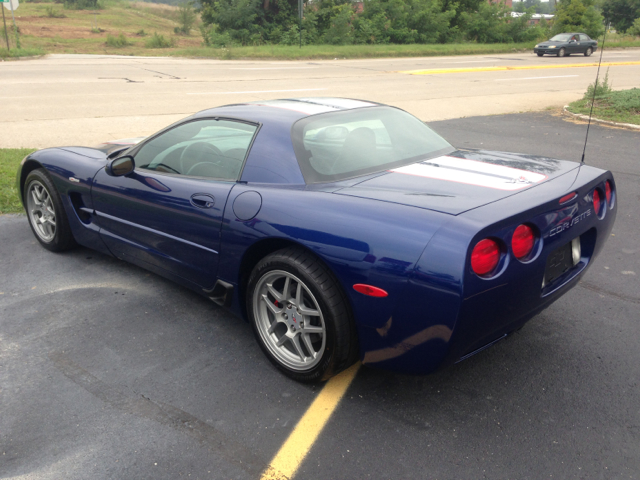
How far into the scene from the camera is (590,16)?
3691cm

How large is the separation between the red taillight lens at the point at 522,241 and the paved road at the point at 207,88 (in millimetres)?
7881

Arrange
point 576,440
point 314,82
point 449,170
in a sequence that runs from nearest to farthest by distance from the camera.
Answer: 1. point 576,440
2. point 449,170
3. point 314,82

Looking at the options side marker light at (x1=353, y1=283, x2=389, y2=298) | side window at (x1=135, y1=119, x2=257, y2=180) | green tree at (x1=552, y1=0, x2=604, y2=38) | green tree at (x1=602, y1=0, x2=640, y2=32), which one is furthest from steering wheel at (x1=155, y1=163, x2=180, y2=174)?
green tree at (x1=602, y1=0, x2=640, y2=32)

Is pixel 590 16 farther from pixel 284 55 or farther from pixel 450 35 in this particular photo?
pixel 284 55

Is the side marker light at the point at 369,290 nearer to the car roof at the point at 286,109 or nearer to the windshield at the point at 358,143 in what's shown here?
the windshield at the point at 358,143

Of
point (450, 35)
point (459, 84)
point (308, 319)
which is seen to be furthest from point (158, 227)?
point (450, 35)

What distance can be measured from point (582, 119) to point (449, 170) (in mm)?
9509

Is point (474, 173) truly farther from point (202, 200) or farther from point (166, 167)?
point (166, 167)

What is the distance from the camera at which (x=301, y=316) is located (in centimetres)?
287

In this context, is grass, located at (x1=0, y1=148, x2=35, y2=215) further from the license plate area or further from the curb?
the curb

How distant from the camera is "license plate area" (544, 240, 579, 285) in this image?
2.75 metres

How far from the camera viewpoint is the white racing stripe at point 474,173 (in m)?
2.85

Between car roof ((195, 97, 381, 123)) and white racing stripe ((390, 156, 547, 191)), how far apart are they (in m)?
0.70

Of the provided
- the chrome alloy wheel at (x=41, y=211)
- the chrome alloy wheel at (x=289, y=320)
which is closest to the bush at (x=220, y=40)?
the chrome alloy wheel at (x=41, y=211)
